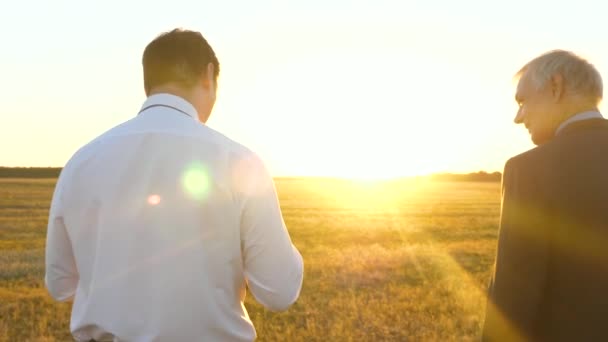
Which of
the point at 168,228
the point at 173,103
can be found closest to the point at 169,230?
the point at 168,228

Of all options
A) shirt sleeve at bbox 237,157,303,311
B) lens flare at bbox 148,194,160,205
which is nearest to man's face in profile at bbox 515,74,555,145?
shirt sleeve at bbox 237,157,303,311

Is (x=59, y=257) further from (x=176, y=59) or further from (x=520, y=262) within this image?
(x=520, y=262)

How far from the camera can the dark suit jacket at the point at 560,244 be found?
210 cm

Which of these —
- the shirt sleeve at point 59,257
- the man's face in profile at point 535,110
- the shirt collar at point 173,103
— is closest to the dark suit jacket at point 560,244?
the man's face in profile at point 535,110

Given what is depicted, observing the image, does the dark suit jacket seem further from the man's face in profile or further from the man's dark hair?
the man's dark hair

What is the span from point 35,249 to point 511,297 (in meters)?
17.7

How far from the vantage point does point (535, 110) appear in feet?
7.50

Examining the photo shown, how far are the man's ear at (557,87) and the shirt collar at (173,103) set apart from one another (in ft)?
4.13

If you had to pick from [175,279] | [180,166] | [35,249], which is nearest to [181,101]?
[180,166]

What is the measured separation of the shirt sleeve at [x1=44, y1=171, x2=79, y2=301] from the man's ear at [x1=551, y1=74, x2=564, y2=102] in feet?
5.67

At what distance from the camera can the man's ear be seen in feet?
7.28

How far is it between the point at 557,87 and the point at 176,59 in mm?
1339

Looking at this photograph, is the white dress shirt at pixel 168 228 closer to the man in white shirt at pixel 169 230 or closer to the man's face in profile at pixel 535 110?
the man in white shirt at pixel 169 230

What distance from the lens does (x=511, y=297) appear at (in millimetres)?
2131
